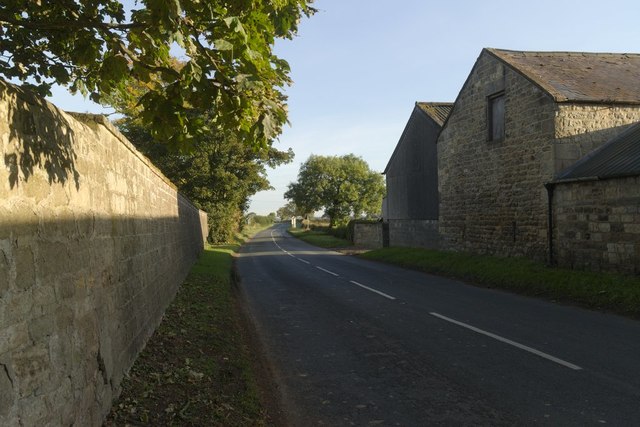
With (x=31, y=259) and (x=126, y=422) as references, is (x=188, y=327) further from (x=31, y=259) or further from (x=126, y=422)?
(x=31, y=259)

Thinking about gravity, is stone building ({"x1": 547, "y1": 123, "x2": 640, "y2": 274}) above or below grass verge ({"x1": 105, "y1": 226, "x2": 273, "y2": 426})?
above

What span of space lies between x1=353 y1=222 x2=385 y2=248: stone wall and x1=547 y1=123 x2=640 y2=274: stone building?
60.5 ft

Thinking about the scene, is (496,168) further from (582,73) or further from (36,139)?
(36,139)

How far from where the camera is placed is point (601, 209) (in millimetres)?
12891

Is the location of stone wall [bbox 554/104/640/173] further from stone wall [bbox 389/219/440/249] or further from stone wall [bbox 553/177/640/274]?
stone wall [bbox 389/219/440/249]

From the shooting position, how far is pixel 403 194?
29.3 m

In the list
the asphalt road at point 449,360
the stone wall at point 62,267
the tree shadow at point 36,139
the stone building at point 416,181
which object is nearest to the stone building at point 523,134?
the stone building at point 416,181

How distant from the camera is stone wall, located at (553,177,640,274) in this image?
11922mm

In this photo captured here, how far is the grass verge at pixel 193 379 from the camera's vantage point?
4.57 meters

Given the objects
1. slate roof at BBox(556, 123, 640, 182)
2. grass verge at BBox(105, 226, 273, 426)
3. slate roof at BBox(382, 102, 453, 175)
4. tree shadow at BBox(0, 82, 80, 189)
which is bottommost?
grass verge at BBox(105, 226, 273, 426)

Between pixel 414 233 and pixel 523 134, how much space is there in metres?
11.4

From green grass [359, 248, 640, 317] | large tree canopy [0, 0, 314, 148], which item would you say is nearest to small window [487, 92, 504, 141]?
green grass [359, 248, 640, 317]

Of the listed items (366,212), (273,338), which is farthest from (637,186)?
(366,212)

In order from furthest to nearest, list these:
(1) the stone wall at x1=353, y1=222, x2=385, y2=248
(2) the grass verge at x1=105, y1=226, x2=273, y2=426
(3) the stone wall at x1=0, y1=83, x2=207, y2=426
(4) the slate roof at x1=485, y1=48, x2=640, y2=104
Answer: (1) the stone wall at x1=353, y1=222, x2=385, y2=248
(4) the slate roof at x1=485, y1=48, x2=640, y2=104
(2) the grass verge at x1=105, y1=226, x2=273, y2=426
(3) the stone wall at x1=0, y1=83, x2=207, y2=426
